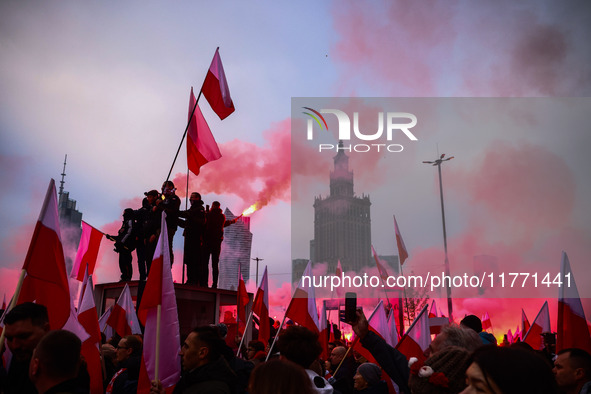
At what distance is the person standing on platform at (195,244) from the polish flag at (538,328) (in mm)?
7977

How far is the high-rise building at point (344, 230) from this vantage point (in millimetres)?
121188

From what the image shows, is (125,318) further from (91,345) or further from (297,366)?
(297,366)

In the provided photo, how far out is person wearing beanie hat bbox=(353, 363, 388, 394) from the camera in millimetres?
5496

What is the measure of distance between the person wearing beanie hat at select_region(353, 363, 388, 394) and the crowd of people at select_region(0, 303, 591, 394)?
0.05 m

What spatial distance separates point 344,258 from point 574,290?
116 m

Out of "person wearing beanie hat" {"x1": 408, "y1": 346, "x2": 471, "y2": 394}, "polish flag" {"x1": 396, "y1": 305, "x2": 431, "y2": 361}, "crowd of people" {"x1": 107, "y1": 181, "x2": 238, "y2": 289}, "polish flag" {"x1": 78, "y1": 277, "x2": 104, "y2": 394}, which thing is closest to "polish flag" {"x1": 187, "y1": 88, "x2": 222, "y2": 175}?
"crowd of people" {"x1": 107, "y1": 181, "x2": 238, "y2": 289}

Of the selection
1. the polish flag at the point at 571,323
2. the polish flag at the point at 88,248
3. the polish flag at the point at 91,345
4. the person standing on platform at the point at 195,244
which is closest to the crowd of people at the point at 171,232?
the person standing on platform at the point at 195,244

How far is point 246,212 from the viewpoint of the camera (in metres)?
16.3

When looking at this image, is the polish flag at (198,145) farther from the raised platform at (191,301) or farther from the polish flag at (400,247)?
the polish flag at (400,247)

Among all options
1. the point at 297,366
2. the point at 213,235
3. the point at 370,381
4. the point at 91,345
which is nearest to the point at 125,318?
the point at 91,345

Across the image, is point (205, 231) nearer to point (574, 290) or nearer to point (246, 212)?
point (246, 212)

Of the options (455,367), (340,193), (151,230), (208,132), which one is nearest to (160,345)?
(455,367)

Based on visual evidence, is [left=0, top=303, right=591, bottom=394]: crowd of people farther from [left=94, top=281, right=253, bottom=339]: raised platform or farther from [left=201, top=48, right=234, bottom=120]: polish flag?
[left=201, top=48, right=234, bottom=120]: polish flag

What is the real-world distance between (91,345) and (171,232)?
679 centimetres
